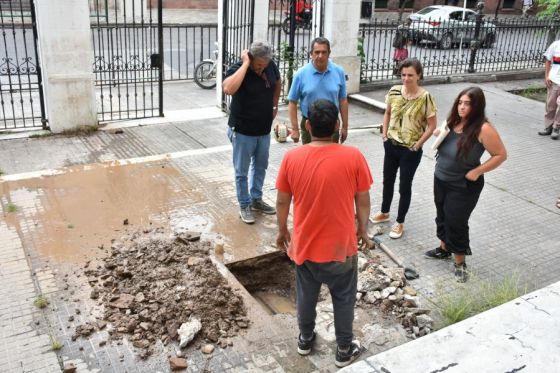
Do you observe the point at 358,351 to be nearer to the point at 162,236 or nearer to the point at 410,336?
the point at 410,336

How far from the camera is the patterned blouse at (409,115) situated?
18.0ft

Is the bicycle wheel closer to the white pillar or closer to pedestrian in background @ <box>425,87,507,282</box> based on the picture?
the white pillar

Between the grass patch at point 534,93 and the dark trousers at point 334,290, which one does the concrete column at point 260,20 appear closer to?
the grass patch at point 534,93

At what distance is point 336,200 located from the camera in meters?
3.57

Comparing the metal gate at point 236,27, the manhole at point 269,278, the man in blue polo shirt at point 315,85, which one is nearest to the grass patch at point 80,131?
the metal gate at point 236,27

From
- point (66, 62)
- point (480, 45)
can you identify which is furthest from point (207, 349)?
point (480, 45)

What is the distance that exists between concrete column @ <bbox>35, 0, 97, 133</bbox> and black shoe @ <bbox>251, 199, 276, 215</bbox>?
365cm

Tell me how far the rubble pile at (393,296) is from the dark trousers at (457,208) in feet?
1.79

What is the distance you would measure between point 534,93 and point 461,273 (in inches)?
359

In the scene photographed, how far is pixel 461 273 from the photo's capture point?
5.19 meters

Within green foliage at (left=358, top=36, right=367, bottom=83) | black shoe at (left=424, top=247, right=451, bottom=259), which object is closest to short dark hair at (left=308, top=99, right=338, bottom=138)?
black shoe at (left=424, top=247, right=451, bottom=259)

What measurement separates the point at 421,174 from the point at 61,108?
205 inches

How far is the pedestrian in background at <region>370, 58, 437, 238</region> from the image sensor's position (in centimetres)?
545

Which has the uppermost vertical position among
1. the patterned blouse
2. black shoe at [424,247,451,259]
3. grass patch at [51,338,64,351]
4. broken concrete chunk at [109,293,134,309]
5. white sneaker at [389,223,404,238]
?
the patterned blouse
